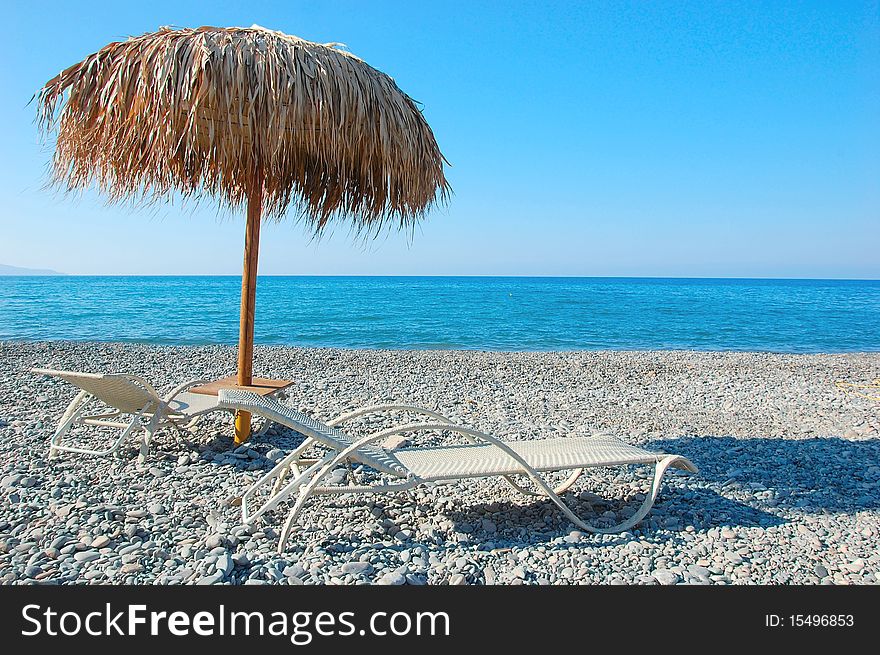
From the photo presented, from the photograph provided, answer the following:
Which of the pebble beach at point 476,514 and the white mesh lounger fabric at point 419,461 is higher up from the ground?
the white mesh lounger fabric at point 419,461

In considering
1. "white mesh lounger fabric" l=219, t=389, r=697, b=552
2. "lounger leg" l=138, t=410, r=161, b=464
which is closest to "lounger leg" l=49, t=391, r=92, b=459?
"lounger leg" l=138, t=410, r=161, b=464

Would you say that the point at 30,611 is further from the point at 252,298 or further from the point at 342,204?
the point at 342,204

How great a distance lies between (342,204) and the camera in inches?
202

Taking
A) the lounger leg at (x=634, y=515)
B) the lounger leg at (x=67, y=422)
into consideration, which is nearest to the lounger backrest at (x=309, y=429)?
the lounger leg at (x=634, y=515)

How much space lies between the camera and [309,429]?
115 inches

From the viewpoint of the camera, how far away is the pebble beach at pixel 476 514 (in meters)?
2.60

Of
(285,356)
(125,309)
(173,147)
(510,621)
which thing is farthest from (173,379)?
(125,309)

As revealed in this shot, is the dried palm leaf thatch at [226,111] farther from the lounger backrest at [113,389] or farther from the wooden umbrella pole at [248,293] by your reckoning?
the lounger backrest at [113,389]

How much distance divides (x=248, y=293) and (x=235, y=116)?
1.30m

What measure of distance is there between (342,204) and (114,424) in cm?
255

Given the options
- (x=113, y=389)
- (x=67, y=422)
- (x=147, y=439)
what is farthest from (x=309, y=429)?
(x=67, y=422)

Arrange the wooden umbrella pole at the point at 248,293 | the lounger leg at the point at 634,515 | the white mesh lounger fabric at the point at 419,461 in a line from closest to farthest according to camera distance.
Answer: the white mesh lounger fabric at the point at 419,461, the lounger leg at the point at 634,515, the wooden umbrella pole at the point at 248,293

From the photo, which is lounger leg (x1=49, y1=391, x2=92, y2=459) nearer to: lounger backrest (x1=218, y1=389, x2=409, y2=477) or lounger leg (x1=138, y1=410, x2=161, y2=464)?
lounger leg (x1=138, y1=410, x2=161, y2=464)

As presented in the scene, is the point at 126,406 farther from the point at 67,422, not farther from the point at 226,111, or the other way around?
the point at 226,111
